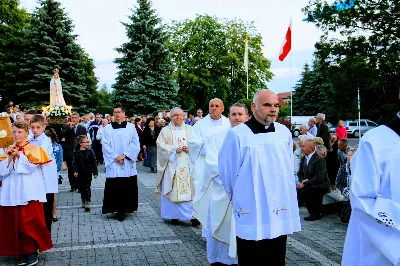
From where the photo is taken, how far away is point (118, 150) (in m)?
9.08

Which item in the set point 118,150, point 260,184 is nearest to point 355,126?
point 118,150

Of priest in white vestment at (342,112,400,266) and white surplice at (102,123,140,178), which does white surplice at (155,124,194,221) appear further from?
priest in white vestment at (342,112,400,266)

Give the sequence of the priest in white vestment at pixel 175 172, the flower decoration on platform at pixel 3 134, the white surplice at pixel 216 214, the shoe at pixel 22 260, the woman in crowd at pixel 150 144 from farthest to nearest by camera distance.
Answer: the woman in crowd at pixel 150 144 → the priest in white vestment at pixel 175 172 → the flower decoration on platform at pixel 3 134 → the shoe at pixel 22 260 → the white surplice at pixel 216 214

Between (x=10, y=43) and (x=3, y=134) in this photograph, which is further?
(x=10, y=43)

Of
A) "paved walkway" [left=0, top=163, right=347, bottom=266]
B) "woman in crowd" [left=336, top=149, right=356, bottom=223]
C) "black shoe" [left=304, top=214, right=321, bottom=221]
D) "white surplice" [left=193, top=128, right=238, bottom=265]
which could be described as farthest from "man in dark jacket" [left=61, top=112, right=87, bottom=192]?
"white surplice" [left=193, top=128, right=238, bottom=265]

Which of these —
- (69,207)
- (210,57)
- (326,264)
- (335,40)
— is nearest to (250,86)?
(210,57)

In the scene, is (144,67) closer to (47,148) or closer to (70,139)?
(70,139)

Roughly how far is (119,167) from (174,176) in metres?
1.13

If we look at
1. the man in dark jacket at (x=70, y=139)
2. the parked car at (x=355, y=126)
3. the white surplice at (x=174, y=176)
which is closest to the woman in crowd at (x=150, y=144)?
the man in dark jacket at (x=70, y=139)

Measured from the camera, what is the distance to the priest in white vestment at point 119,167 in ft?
29.4

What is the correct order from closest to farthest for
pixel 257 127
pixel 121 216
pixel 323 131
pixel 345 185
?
pixel 257 127 < pixel 345 185 < pixel 121 216 < pixel 323 131

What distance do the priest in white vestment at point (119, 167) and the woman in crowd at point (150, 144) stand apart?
7.81m

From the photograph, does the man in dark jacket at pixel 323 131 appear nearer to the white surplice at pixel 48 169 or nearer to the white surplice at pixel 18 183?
the white surplice at pixel 48 169

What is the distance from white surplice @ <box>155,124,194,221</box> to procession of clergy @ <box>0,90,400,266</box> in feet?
0.14
